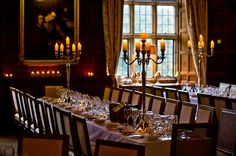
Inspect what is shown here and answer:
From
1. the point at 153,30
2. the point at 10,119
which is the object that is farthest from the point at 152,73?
the point at 10,119

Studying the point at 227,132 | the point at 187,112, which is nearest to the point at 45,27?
the point at 187,112

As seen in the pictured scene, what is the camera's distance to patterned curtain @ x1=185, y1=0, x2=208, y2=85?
1288 cm

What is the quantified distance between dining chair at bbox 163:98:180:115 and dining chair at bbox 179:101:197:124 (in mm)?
313

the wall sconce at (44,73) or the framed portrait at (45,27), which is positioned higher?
the framed portrait at (45,27)

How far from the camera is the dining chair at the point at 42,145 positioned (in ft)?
13.2

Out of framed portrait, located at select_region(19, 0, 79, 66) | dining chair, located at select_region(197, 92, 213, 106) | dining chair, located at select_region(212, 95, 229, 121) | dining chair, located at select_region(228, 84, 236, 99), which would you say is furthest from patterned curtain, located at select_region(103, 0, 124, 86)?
dining chair, located at select_region(212, 95, 229, 121)

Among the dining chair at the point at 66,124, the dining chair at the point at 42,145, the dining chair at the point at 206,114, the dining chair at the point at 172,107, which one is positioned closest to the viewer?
the dining chair at the point at 42,145

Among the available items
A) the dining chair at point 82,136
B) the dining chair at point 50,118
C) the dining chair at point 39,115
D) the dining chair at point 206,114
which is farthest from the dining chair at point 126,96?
the dining chair at point 82,136

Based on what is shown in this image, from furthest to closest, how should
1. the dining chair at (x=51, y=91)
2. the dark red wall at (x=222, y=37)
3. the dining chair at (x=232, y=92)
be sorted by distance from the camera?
the dark red wall at (x=222, y=37)
the dining chair at (x=51, y=91)
the dining chair at (x=232, y=92)

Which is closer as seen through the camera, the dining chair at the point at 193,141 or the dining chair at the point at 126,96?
the dining chair at the point at 193,141

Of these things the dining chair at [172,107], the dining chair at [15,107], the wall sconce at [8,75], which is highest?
the wall sconce at [8,75]

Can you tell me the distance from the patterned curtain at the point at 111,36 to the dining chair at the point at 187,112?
5.38 metres

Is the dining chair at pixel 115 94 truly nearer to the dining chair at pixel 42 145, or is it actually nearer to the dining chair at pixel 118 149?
the dining chair at pixel 42 145

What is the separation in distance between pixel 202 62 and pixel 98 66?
284cm
